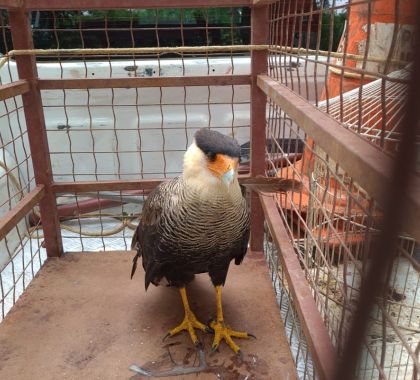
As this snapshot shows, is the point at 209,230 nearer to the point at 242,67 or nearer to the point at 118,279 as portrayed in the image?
the point at 118,279

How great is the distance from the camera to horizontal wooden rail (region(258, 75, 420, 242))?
569mm

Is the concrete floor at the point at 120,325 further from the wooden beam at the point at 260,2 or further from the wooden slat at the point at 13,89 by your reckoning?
the wooden beam at the point at 260,2

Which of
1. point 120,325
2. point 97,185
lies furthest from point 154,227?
point 97,185

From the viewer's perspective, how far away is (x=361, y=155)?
0.78 metres

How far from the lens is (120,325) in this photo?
6.56 feet

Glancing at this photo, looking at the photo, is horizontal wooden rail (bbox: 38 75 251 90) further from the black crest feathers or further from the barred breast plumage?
the black crest feathers

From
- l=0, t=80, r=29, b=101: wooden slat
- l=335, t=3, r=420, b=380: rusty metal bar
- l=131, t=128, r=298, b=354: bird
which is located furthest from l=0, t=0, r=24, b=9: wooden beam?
l=335, t=3, r=420, b=380: rusty metal bar

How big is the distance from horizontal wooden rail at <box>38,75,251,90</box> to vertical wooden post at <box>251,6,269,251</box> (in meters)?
0.09

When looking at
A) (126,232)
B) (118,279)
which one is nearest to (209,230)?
(118,279)

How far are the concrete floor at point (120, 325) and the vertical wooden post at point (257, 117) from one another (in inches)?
7.6

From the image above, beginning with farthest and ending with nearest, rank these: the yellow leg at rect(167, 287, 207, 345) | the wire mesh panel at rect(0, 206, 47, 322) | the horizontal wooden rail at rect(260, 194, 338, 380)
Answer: the wire mesh panel at rect(0, 206, 47, 322), the yellow leg at rect(167, 287, 207, 345), the horizontal wooden rail at rect(260, 194, 338, 380)

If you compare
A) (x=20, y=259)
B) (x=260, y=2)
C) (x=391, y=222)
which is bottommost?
(x=20, y=259)

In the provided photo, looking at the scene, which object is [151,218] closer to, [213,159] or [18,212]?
[213,159]

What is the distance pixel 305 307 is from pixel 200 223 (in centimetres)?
50
